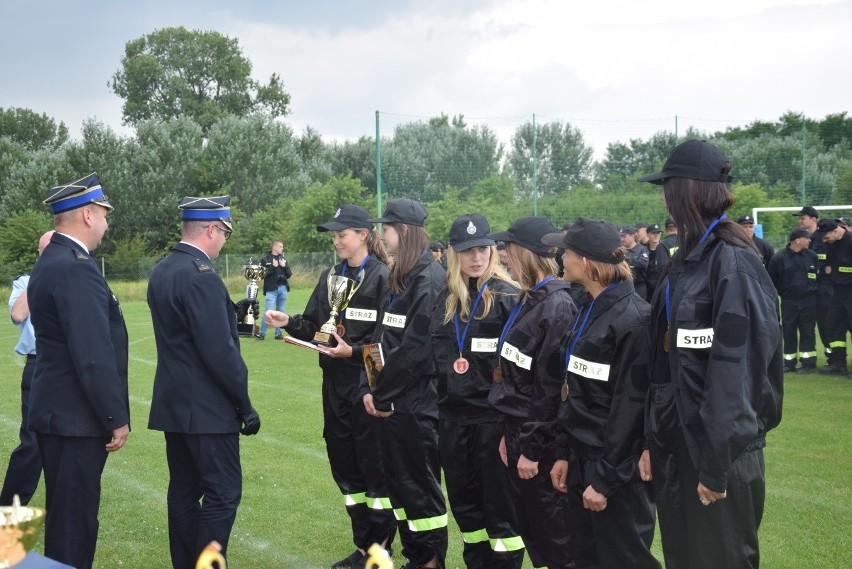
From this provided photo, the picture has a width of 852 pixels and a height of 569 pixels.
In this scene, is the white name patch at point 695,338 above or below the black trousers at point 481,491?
above

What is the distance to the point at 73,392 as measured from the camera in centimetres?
467

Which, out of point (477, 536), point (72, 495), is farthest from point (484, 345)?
point (72, 495)

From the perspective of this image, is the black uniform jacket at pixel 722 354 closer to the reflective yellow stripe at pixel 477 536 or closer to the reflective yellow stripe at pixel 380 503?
the reflective yellow stripe at pixel 477 536

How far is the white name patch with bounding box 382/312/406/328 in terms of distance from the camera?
563cm

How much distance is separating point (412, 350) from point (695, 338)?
2233mm

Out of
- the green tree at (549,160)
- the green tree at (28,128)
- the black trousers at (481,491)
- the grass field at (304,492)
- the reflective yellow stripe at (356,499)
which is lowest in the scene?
the grass field at (304,492)

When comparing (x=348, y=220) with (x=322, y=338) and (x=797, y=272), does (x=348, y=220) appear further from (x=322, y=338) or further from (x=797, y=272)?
(x=797, y=272)

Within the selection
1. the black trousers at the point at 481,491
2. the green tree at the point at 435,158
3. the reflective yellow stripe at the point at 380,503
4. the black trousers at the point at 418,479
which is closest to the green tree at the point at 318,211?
the green tree at the point at 435,158

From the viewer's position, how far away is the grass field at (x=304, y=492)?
19.5 feet

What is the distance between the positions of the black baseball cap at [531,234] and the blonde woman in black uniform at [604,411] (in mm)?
415

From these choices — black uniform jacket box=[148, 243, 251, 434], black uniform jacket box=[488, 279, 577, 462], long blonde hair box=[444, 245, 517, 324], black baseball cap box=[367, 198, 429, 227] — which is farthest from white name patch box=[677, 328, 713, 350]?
black baseball cap box=[367, 198, 429, 227]

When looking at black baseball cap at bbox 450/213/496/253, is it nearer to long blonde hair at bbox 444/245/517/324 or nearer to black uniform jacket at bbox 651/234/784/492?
long blonde hair at bbox 444/245/517/324

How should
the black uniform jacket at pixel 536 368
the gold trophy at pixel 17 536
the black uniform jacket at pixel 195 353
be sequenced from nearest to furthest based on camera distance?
1. the gold trophy at pixel 17 536
2. the black uniform jacket at pixel 536 368
3. the black uniform jacket at pixel 195 353

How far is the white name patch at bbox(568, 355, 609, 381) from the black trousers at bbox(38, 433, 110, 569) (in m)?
2.57
